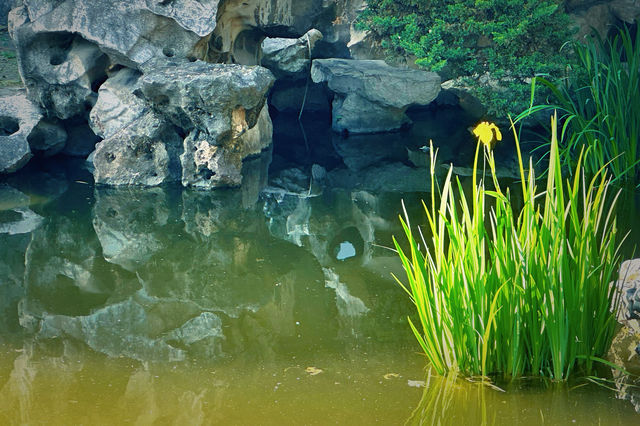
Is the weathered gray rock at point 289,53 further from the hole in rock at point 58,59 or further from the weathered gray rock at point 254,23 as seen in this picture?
the hole in rock at point 58,59

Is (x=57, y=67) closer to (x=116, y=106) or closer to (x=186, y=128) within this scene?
(x=116, y=106)

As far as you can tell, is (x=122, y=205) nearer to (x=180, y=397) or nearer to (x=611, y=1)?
(x=180, y=397)

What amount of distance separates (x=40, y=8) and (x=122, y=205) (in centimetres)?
232

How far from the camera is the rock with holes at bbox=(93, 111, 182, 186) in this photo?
5.82 metres

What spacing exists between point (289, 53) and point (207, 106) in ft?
11.4

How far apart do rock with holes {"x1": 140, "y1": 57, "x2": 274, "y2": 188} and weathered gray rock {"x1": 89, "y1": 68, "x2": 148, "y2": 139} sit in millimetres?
476

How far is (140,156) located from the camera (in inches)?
233

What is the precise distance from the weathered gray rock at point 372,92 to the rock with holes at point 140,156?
2648 mm

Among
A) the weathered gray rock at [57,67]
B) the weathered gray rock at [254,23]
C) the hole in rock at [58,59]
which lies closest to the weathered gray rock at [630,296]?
the weathered gray rock at [254,23]

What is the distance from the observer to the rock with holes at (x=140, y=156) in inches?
229

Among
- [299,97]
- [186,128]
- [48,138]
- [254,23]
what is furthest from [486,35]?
[48,138]

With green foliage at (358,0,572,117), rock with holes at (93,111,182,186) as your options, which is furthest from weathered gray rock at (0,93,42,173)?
green foliage at (358,0,572,117)

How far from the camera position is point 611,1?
8.26m

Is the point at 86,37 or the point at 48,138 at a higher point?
the point at 86,37
